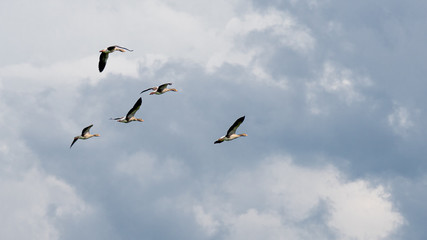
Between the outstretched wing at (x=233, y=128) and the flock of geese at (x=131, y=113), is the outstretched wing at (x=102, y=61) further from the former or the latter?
the outstretched wing at (x=233, y=128)

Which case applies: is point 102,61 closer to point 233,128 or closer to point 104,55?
point 104,55

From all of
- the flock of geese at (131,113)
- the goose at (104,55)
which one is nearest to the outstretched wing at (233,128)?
the flock of geese at (131,113)

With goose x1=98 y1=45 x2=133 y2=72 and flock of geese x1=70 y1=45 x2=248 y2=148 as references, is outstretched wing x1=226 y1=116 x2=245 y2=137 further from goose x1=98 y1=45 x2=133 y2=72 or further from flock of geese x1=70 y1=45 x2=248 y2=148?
goose x1=98 y1=45 x2=133 y2=72

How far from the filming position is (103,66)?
428 ft

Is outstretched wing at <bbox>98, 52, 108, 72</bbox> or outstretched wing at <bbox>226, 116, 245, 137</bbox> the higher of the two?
outstretched wing at <bbox>98, 52, 108, 72</bbox>

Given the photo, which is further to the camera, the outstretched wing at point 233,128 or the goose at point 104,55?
the goose at point 104,55

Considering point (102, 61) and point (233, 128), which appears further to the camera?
point (102, 61)

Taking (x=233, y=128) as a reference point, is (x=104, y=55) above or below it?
above

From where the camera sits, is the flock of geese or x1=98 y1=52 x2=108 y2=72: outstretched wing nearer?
the flock of geese

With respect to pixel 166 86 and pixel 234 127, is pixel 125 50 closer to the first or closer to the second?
pixel 166 86

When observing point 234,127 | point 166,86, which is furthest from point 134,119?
point 234,127

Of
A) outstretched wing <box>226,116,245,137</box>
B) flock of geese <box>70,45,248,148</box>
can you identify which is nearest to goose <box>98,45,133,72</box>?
flock of geese <box>70,45,248,148</box>

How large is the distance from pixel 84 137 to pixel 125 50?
48.2ft

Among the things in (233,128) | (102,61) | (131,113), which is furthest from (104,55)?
(233,128)
